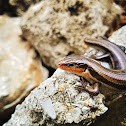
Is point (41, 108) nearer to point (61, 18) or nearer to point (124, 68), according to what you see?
point (124, 68)

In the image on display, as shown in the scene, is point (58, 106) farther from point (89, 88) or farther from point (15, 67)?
point (15, 67)

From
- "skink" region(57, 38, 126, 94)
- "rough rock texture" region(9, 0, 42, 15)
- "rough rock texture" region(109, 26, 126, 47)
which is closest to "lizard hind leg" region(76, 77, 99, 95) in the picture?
"skink" region(57, 38, 126, 94)

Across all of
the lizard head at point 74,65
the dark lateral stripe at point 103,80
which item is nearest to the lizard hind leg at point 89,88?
the dark lateral stripe at point 103,80

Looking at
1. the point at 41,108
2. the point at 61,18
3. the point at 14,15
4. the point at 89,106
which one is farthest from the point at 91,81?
the point at 14,15

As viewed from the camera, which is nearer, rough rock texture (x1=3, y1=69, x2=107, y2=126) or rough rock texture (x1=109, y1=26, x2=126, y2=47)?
rough rock texture (x1=3, y1=69, x2=107, y2=126)

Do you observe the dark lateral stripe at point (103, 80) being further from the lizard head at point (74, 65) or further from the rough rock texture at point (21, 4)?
the rough rock texture at point (21, 4)

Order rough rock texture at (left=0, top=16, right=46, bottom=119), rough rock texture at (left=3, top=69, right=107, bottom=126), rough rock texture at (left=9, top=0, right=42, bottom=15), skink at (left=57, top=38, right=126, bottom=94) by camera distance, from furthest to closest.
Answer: rough rock texture at (left=9, top=0, right=42, bottom=15) < rough rock texture at (left=0, top=16, right=46, bottom=119) < skink at (left=57, top=38, right=126, bottom=94) < rough rock texture at (left=3, top=69, right=107, bottom=126)

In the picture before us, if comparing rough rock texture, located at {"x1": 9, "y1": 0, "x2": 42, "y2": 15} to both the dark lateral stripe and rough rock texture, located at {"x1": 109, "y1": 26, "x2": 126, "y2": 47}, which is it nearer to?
rough rock texture, located at {"x1": 109, "y1": 26, "x2": 126, "y2": 47}
